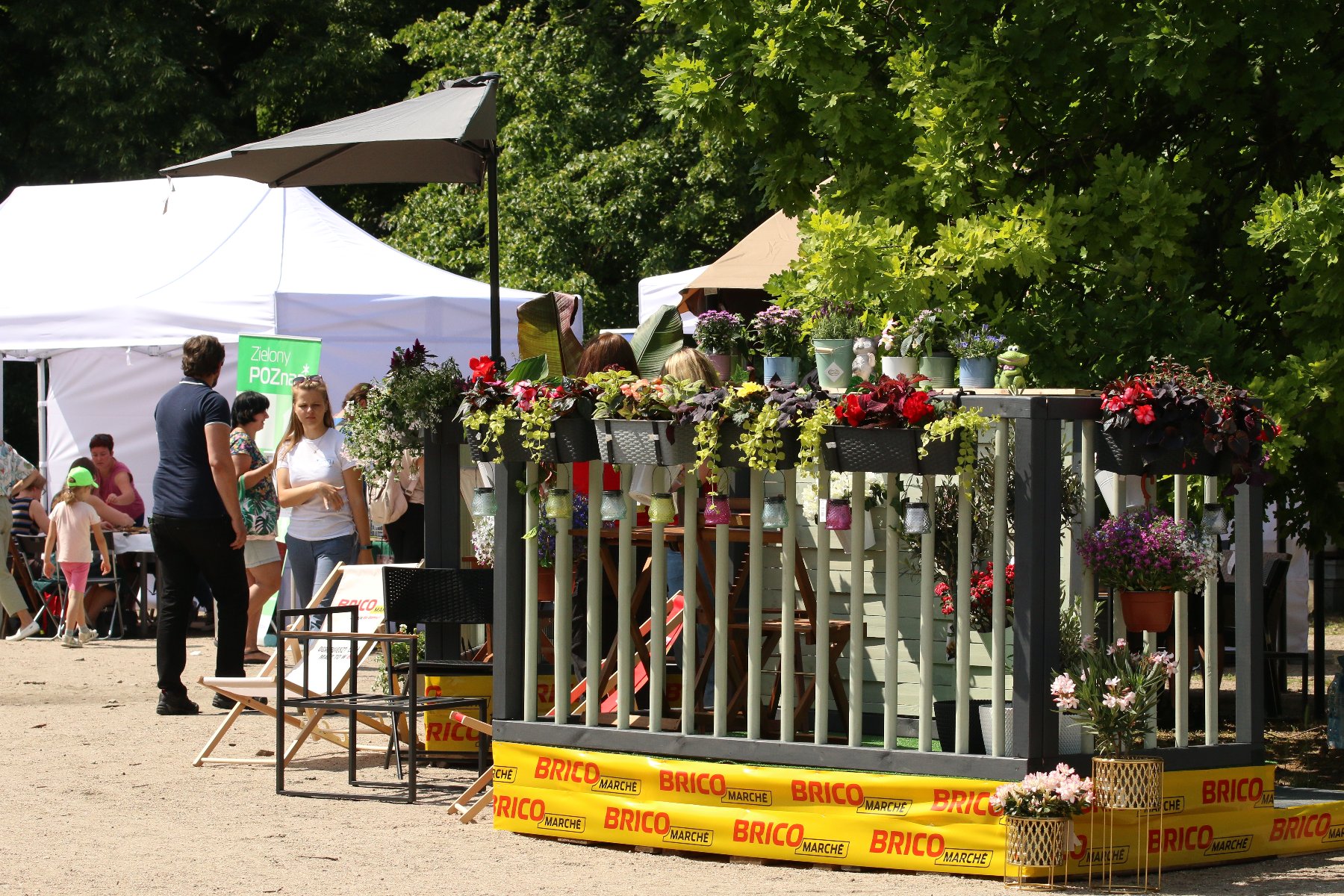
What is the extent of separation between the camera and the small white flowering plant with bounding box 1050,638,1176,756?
18.5 feet

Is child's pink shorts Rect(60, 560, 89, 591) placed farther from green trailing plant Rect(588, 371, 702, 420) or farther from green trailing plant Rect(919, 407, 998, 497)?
green trailing plant Rect(919, 407, 998, 497)

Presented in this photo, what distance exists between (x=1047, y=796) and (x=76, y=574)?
9.36 m

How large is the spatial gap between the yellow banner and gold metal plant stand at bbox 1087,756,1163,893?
0.01 m

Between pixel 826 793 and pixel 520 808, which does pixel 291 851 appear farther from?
pixel 826 793

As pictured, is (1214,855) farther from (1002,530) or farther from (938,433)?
(938,433)

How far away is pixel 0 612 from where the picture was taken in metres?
14.0

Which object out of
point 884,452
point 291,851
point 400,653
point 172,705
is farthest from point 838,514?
point 172,705

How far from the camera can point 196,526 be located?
9.18 meters

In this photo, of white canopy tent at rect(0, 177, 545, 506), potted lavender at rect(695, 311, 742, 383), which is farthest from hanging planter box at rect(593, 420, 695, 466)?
white canopy tent at rect(0, 177, 545, 506)

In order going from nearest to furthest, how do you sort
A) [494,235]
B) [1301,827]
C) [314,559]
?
[1301,827] → [494,235] → [314,559]

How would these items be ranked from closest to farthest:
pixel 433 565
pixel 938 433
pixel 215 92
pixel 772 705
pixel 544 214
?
pixel 938 433 → pixel 772 705 → pixel 433 565 → pixel 544 214 → pixel 215 92

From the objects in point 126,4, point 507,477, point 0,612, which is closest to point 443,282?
point 0,612

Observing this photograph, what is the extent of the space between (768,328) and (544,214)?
42.4 feet

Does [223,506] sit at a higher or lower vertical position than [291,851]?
higher
